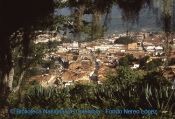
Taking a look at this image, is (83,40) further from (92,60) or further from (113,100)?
(92,60)

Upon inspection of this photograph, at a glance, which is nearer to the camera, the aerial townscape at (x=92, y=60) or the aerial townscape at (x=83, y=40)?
the aerial townscape at (x=83, y=40)

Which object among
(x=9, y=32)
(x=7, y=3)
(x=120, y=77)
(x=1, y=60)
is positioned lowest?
(x=120, y=77)

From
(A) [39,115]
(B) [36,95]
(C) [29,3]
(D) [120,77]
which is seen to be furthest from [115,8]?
(D) [120,77]

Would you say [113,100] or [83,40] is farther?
[113,100]

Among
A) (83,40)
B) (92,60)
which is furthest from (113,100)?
(92,60)

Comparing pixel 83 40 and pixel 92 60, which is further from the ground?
pixel 83 40

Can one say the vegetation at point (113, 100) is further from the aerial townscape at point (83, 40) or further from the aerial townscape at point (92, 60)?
the aerial townscape at point (92, 60)

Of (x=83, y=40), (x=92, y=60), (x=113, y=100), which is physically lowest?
(x=92, y=60)

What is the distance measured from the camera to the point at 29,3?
4.62 metres

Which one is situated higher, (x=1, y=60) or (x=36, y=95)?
(x=1, y=60)

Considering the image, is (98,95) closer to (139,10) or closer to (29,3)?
(139,10)

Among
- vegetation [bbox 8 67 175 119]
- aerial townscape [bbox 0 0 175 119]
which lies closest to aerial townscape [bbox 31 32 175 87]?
vegetation [bbox 8 67 175 119]

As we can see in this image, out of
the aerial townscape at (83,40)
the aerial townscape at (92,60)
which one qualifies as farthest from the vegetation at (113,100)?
the aerial townscape at (92,60)

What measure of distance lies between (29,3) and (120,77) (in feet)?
54.1
